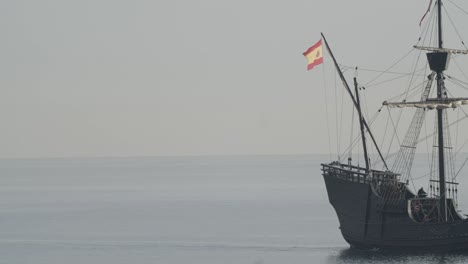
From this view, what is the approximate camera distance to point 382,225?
247 ft

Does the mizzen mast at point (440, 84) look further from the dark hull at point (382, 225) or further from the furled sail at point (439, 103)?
the dark hull at point (382, 225)

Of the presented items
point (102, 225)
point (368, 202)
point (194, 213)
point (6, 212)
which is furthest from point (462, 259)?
point (6, 212)

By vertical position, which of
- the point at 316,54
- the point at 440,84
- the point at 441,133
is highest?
the point at 316,54

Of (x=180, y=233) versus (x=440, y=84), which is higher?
(x=440, y=84)

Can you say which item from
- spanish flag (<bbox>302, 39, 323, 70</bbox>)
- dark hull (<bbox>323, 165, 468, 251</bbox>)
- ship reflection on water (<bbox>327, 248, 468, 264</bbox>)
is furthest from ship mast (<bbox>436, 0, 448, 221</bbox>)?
spanish flag (<bbox>302, 39, 323, 70</bbox>)

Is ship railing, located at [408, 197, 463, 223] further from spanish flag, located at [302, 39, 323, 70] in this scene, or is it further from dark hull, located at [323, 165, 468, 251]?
spanish flag, located at [302, 39, 323, 70]

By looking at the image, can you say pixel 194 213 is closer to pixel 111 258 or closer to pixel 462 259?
pixel 111 258

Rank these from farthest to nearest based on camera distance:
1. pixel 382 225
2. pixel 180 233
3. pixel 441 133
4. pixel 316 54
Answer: pixel 180 233 → pixel 316 54 → pixel 441 133 → pixel 382 225

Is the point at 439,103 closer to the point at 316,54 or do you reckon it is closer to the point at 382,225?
the point at 316,54

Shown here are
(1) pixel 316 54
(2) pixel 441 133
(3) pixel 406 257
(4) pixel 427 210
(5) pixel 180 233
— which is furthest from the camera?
(5) pixel 180 233

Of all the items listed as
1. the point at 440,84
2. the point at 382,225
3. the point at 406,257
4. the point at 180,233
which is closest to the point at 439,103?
the point at 440,84

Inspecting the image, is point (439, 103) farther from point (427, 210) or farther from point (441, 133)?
point (427, 210)

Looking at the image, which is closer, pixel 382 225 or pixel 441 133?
pixel 382 225

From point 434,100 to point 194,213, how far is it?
231ft
